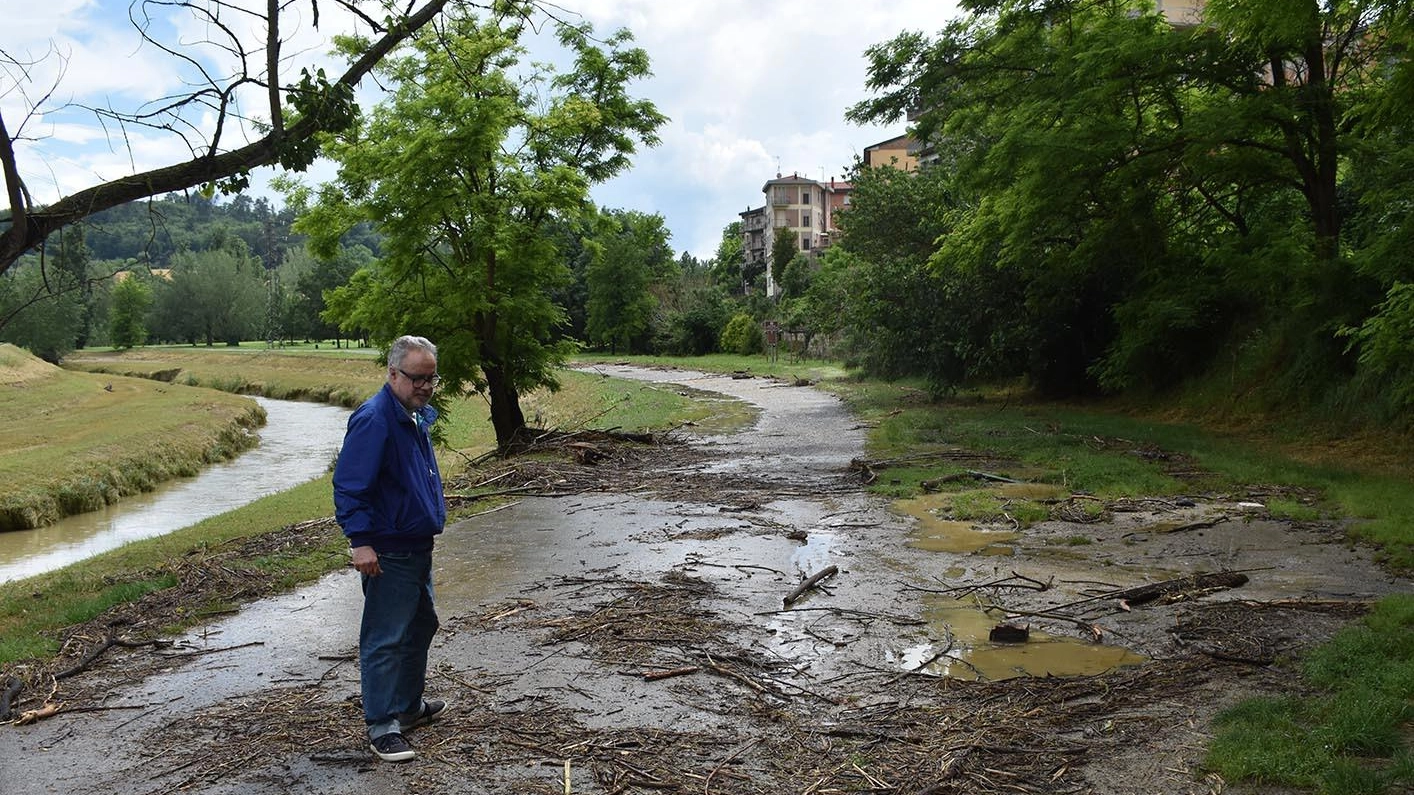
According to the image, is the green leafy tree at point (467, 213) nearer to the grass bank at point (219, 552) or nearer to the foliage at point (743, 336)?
the grass bank at point (219, 552)

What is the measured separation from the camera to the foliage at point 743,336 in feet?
228

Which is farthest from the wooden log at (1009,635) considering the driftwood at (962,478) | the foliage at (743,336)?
the foliage at (743,336)

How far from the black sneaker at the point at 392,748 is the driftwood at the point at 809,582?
3680 mm

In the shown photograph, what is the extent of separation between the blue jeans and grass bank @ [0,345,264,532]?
20.7m

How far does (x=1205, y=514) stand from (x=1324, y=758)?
7.31m

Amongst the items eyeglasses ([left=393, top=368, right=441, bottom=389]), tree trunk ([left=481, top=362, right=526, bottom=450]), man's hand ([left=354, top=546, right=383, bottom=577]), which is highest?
eyeglasses ([left=393, top=368, right=441, bottom=389])

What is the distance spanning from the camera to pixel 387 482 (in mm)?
5277

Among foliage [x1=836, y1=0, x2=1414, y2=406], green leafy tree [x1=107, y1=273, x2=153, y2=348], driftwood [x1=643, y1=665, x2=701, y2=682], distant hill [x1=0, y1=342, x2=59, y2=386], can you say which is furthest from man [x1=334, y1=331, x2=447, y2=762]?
green leafy tree [x1=107, y1=273, x2=153, y2=348]

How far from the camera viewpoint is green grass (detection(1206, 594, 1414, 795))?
4328 millimetres

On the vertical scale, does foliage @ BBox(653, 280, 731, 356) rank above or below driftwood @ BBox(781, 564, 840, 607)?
above

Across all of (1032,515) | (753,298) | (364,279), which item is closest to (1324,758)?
(1032,515)

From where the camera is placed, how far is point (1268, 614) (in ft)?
23.4

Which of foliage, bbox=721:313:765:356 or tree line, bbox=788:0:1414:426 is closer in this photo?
tree line, bbox=788:0:1414:426

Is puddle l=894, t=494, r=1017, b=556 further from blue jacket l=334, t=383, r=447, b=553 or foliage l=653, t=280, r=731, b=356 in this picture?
foliage l=653, t=280, r=731, b=356
